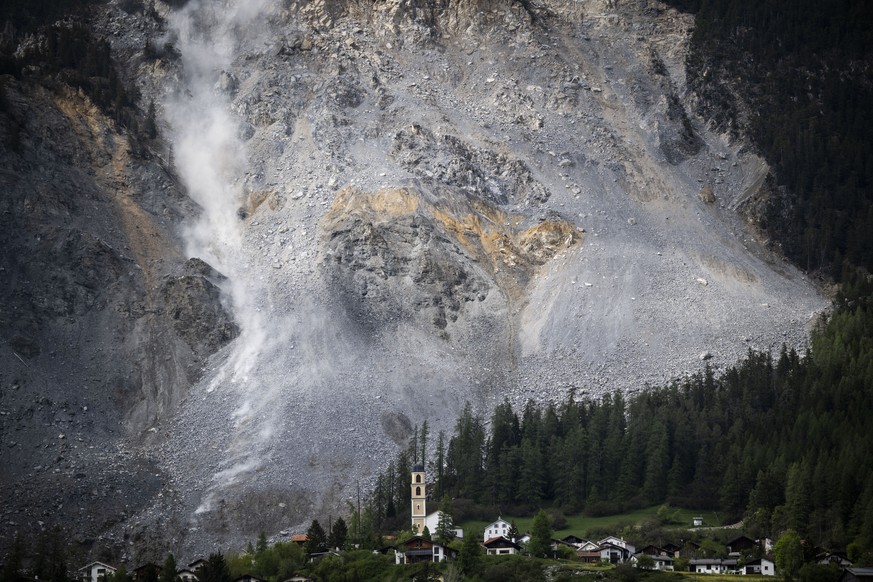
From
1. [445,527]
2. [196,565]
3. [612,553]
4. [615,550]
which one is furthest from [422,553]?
[196,565]

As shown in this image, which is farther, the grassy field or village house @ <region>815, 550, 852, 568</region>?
the grassy field

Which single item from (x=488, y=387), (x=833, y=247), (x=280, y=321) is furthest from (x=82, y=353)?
(x=833, y=247)

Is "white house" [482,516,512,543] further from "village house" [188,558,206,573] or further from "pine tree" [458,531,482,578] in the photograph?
"village house" [188,558,206,573]

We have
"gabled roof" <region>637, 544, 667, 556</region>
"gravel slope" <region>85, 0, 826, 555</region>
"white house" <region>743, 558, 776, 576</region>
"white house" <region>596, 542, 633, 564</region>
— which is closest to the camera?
"white house" <region>743, 558, 776, 576</region>

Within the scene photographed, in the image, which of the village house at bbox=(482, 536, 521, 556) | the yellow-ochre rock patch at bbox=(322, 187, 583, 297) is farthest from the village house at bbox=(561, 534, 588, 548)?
the yellow-ochre rock patch at bbox=(322, 187, 583, 297)

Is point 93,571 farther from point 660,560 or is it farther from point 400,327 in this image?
point 400,327

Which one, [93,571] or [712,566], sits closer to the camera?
[712,566]

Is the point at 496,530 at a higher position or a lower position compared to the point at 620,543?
higher

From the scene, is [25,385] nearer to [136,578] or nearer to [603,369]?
[136,578]
